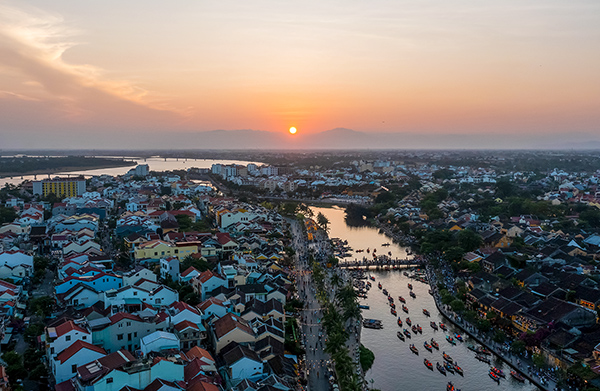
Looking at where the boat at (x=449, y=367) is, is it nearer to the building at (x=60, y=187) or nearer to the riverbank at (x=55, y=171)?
the building at (x=60, y=187)

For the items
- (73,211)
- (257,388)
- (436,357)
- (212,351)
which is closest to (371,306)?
(436,357)

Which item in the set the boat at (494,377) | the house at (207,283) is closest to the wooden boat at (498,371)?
the boat at (494,377)

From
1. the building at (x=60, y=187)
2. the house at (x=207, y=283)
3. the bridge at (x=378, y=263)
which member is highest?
the building at (x=60, y=187)

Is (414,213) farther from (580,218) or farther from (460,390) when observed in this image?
(460,390)

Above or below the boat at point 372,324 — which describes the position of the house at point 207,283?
above

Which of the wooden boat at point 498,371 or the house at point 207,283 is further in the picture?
the house at point 207,283

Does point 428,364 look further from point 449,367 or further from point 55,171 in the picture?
point 55,171
